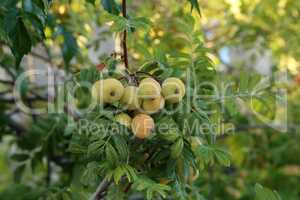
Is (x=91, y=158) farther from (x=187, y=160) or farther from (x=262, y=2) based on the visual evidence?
(x=262, y=2)

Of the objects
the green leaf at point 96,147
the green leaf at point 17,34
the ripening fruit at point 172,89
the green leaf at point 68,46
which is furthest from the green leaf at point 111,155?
the green leaf at point 68,46

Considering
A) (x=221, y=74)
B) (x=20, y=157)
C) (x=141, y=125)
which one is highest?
(x=221, y=74)

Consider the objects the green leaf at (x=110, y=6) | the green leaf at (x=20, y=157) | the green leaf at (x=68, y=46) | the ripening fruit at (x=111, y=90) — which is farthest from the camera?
the green leaf at (x=20, y=157)

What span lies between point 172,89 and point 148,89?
6 centimetres

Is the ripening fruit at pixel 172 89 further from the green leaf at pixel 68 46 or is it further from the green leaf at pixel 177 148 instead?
the green leaf at pixel 68 46

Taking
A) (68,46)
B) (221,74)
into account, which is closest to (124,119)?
(68,46)

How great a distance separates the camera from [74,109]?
1564mm

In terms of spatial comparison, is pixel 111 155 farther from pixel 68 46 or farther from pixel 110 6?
pixel 68 46

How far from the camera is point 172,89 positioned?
949 millimetres

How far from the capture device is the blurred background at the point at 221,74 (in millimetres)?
1676

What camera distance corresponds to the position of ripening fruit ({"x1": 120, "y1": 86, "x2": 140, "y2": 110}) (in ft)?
2.98

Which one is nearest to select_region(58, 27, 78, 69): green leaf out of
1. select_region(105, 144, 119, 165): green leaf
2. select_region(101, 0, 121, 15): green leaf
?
select_region(101, 0, 121, 15): green leaf

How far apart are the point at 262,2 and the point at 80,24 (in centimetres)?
72

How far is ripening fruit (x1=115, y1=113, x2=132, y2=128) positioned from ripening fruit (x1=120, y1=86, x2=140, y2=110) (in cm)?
2
